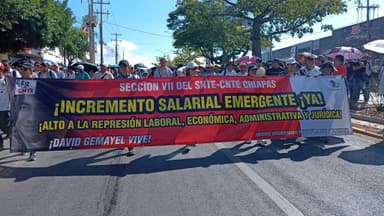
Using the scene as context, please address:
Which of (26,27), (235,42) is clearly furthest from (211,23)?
(26,27)

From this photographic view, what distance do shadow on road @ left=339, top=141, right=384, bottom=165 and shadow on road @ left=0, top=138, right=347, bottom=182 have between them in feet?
1.19

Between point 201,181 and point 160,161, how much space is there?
1.51 metres

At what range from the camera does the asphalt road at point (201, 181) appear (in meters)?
4.60

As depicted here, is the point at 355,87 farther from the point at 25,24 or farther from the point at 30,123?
the point at 25,24

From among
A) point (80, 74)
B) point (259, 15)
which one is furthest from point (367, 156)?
point (259, 15)

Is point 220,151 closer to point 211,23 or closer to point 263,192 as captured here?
point 263,192

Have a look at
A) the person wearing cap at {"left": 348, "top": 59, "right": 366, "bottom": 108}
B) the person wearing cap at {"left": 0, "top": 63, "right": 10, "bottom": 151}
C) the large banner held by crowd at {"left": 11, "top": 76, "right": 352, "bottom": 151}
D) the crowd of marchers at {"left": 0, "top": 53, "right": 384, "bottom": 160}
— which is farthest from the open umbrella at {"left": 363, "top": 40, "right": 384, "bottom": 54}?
the person wearing cap at {"left": 0, "top": 63, "right": 10, "bottom": 151}

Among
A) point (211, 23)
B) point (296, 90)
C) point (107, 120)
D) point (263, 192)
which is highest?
point (211, 23)

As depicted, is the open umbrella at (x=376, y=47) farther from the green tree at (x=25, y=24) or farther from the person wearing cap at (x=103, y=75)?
the green tree at (x=25, y=24)

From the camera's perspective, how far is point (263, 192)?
202 inches

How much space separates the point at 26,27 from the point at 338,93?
19173mm

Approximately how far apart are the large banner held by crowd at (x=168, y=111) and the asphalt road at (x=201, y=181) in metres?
0.39

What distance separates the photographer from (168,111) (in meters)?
7.22

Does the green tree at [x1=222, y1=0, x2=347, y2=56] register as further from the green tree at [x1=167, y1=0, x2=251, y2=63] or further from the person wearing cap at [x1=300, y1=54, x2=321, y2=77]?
the person wearing cap at [x1=300, y1=54, x2=321, y2=77]
